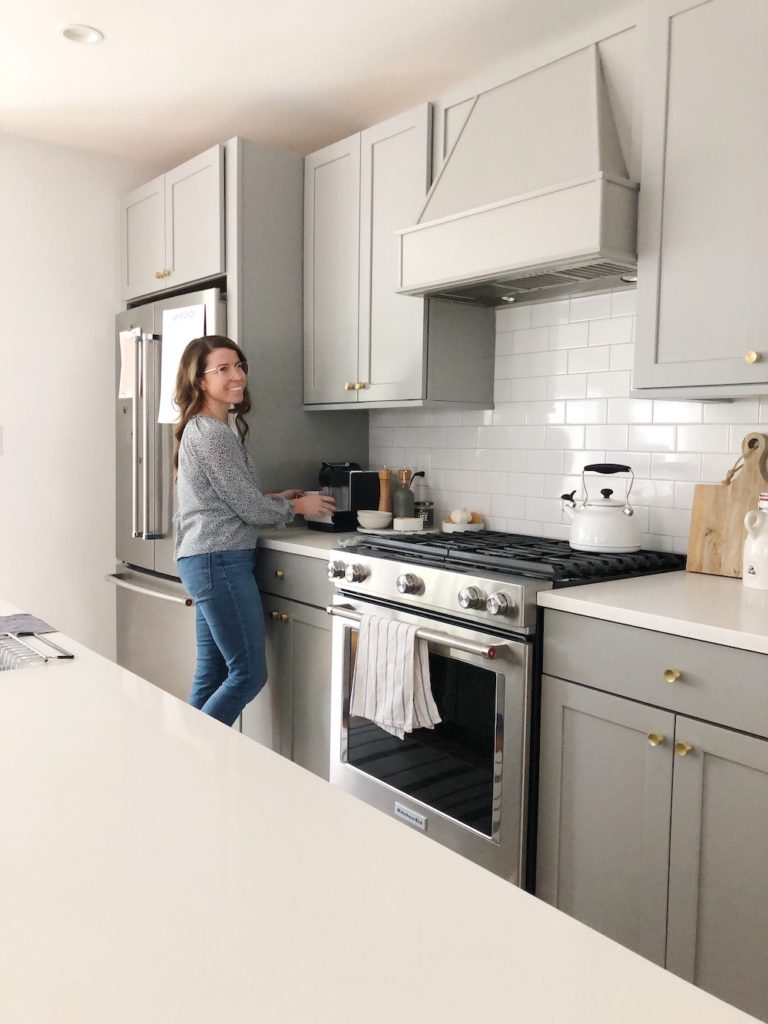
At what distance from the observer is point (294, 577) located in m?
3.04

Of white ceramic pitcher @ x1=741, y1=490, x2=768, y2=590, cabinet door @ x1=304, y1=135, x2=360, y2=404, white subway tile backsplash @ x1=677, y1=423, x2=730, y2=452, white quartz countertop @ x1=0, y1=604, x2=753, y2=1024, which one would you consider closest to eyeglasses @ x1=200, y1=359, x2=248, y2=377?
cabinet door @ x1=304, y1=135, x2=360, y2=404

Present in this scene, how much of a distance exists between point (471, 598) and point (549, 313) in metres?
1.20

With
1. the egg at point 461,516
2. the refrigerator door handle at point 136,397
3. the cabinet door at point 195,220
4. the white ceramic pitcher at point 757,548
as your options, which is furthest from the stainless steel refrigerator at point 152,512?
the white ceramic pitcher at point 757,548

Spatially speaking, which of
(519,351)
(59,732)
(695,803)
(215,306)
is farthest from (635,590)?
(215,306)

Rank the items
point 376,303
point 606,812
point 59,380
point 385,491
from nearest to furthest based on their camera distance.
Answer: point 606,812 → point 376,303 → point 385,491 → point 59,380

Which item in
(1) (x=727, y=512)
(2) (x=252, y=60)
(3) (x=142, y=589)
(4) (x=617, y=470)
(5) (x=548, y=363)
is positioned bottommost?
(3) (x=142, y=589)

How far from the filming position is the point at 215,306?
3.29 metres

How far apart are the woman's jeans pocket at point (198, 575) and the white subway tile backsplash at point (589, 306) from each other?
4.77 ft

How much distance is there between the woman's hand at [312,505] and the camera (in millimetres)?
3160

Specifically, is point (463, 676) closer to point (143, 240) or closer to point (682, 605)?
point (682, 605)

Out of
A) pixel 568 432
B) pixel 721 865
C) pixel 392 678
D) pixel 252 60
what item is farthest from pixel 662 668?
pixel 252 60

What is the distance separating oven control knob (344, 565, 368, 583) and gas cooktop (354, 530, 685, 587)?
0.05m

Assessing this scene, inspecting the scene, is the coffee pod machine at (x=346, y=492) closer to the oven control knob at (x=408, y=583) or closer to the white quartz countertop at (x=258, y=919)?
the oven control knob at (x=408, y=583)

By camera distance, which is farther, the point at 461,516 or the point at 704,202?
the point at 461,516
